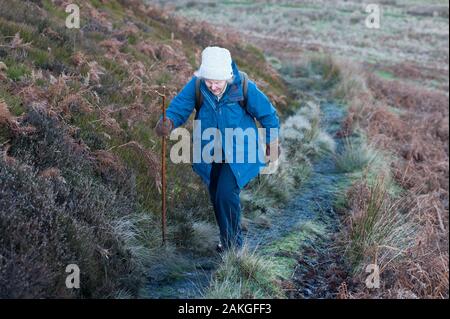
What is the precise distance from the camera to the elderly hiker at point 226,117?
14.6 ft

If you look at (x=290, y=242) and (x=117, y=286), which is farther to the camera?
(x=290, y=242)

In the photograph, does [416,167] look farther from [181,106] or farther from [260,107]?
[181,106]

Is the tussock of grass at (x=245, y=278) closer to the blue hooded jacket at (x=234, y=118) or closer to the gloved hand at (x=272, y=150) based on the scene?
the blue hooded jacket at (x=234, y=118)

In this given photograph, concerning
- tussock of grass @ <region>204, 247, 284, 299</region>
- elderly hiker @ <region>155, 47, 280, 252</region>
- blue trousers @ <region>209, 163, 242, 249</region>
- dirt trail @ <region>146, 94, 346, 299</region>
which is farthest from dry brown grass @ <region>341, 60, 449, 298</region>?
elderly hiker @ <region>155, 47, 280, 252</region>

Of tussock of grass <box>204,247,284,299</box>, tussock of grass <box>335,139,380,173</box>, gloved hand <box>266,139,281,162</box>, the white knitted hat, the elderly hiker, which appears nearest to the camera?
tussock of grass <box>204,247,284,299</box>

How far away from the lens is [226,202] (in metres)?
4.75

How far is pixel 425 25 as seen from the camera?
39.3 metres

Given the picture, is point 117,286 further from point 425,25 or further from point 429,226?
point 425,25

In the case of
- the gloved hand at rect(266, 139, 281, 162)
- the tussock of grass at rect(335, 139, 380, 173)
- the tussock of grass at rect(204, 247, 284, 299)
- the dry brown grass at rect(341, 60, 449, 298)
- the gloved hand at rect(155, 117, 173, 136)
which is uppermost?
the gloved hand at rect(155, 117, 173, 136)

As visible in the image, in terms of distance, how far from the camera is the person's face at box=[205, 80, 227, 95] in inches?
175

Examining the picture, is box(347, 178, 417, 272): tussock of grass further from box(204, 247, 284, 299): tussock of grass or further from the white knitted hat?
the white knitted hat
